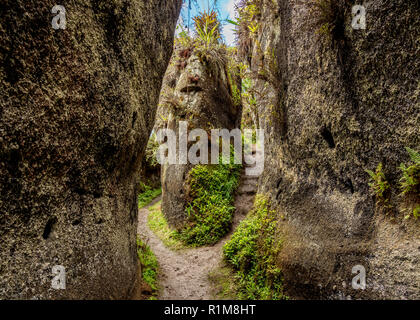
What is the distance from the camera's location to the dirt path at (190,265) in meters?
5.32

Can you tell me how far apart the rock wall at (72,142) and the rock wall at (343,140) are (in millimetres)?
3099

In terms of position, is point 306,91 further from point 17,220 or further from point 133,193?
point 17,220

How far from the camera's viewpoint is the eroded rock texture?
9094mm

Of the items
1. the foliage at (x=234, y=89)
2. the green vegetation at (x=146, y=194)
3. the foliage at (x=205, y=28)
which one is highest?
the foliage at (x=205, y=28)

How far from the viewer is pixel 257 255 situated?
17.9ft

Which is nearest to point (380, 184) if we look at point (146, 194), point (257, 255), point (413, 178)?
point (413, 178)

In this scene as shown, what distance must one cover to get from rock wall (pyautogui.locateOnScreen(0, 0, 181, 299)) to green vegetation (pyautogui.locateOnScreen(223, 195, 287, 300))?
2435 millimetres

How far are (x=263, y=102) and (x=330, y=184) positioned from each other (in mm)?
3578

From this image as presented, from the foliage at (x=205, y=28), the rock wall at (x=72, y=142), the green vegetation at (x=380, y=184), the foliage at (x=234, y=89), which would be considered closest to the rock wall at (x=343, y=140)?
the green vegetation at (x=380, y=184)

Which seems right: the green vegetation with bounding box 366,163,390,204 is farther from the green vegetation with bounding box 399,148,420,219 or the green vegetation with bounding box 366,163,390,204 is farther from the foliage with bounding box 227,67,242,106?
the foliage with bounding box 227,67,242,106

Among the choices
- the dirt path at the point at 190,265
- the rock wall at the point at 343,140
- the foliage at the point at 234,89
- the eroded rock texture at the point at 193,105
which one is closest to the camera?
the rock wall at the point at 343,140

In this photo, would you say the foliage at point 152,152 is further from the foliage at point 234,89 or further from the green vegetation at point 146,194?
the foliage at point 234,89

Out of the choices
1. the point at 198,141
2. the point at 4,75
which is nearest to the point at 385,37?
the point at 4,75

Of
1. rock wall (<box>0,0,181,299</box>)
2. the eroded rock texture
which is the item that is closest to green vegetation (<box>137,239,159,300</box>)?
rock wall (<box>0,0,181,299</box>)
